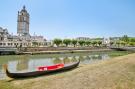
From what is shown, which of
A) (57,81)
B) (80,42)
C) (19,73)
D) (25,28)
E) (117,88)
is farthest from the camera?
(25,28)

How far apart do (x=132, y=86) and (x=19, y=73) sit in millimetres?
12034

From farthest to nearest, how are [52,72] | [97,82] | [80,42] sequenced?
[80,42]
[52,72]
[97,82]

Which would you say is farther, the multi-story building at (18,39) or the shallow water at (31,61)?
the multi-story building at (18,39)

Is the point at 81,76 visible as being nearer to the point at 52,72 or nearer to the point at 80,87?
the point at 80,87

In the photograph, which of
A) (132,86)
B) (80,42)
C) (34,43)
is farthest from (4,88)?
(34,43)

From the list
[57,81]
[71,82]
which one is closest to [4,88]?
[57,81]

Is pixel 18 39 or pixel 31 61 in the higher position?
pixel 18 39

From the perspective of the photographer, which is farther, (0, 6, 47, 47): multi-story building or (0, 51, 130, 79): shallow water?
(0, 6, 47, 47): multi-story building

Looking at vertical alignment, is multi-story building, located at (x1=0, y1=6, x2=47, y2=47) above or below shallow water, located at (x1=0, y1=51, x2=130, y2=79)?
above

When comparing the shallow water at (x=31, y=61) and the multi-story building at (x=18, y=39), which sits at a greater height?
the multi-story building at (x=18, y=39)

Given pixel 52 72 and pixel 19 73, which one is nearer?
pixel 19 73

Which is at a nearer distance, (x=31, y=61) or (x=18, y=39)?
(x=31, y=61)

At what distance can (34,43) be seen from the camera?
155m

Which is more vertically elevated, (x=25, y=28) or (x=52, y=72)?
(x=25, y=28)
